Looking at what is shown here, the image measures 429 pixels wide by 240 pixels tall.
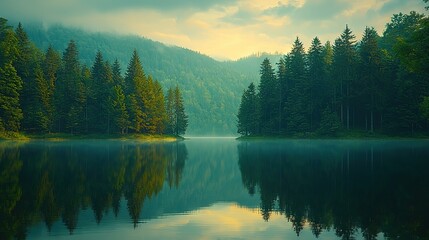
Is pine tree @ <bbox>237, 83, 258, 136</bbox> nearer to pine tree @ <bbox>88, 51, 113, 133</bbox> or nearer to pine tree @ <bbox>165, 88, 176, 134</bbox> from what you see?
pine tree @ <bbox>165, 88, 176, 134</bbox>

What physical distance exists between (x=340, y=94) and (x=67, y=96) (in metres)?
68.6

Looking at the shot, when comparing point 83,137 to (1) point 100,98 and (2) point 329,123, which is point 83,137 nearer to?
(1) point 100,98

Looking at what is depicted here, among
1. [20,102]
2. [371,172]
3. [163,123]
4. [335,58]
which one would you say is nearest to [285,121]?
[335,58]

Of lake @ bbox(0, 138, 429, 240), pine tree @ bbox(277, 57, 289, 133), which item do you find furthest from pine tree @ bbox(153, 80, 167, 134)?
lake @ bbox(0, 138, 429, 240)

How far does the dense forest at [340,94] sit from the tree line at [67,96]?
30792mm

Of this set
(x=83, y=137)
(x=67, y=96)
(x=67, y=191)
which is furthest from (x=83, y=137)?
(x=67, y=191)

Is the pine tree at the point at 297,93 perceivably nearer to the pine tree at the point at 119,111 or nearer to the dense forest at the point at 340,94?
the dense forest at the point at 340,94

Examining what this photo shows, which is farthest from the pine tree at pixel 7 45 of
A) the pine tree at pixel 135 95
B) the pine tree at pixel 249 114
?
the pine tree at pixel 249 114

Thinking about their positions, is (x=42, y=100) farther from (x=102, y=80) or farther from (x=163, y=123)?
(x=163, y=123)

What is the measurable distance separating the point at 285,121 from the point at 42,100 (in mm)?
60555

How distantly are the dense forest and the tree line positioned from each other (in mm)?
30792

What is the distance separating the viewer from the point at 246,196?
2100 cm

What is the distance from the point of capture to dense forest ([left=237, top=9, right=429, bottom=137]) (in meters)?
86.3

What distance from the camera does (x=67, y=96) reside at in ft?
339
